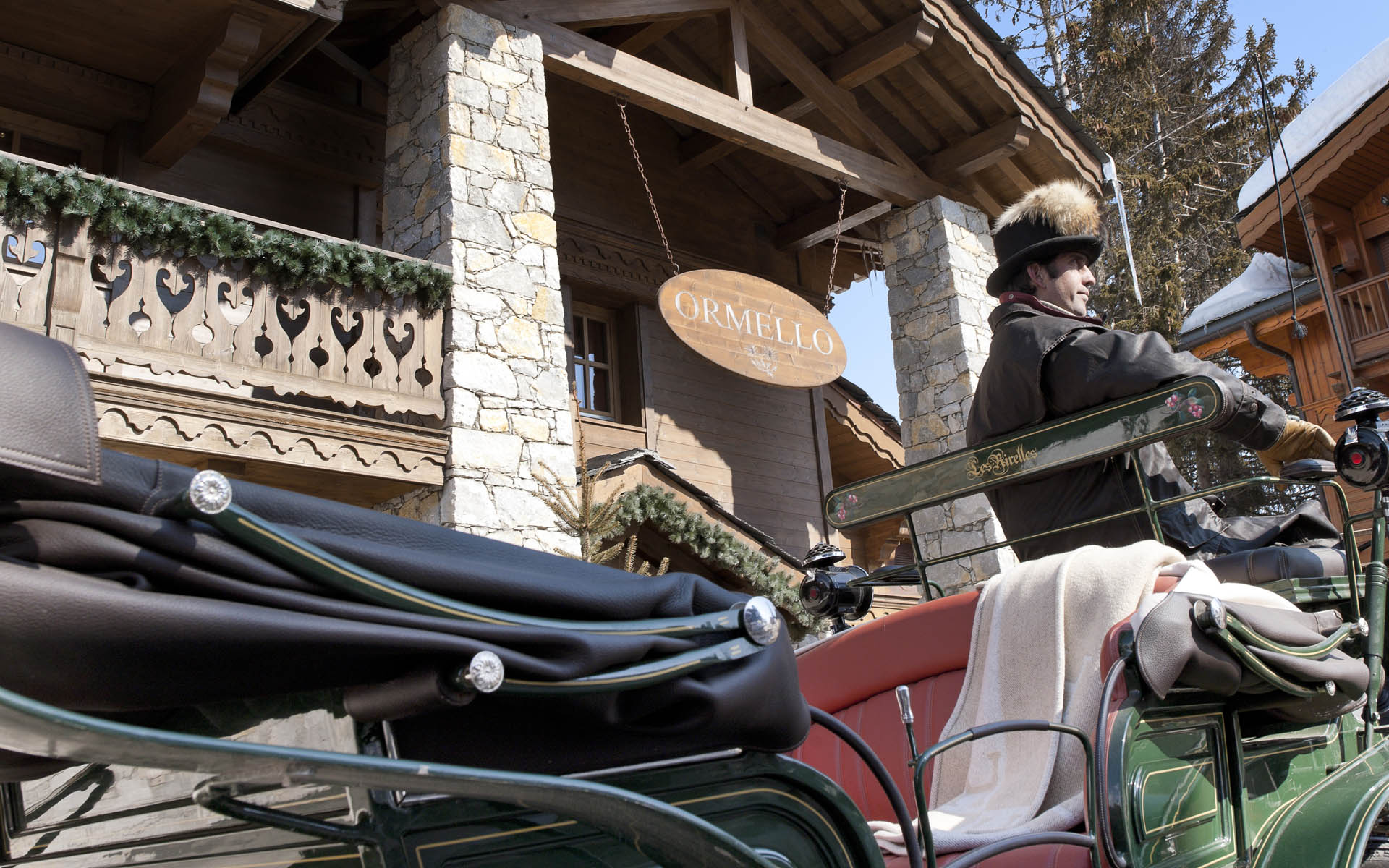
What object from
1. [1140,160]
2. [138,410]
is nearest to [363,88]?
[138,410]

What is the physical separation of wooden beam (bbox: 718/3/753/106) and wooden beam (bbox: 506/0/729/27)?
157 mm

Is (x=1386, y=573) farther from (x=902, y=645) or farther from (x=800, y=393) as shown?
(x=800, y=393)

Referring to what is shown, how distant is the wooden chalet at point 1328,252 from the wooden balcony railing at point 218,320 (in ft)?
45.0

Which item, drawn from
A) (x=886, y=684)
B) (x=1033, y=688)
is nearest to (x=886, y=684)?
(x=886, y=684)

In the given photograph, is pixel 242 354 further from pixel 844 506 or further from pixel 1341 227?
pixel 1341 227

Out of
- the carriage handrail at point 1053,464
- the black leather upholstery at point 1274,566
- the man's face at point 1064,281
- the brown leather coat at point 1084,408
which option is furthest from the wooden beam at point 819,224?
the black leather upholstery at point 1274,566

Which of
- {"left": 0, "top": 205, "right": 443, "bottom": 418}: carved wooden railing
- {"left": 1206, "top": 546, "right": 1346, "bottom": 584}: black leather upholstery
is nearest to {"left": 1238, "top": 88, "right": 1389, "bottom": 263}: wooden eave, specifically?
{"left": 0, "top": 205, "right": 443, "bottom": 418}: carved wooden railing

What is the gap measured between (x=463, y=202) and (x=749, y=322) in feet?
7.83

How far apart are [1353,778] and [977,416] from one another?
1.70 meters

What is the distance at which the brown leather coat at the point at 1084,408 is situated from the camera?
3482 millimetres

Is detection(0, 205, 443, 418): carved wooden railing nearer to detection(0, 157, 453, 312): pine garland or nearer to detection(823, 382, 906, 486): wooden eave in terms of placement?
detection(0, 157, 453, 312): pine garland

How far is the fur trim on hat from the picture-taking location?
4.29 metres

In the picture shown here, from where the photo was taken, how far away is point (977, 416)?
165 inches

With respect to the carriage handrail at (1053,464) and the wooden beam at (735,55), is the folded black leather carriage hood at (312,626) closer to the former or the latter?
the carriage handrail at (1053,464)
